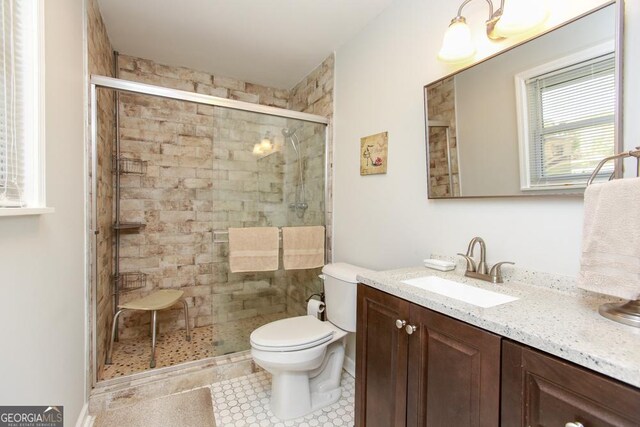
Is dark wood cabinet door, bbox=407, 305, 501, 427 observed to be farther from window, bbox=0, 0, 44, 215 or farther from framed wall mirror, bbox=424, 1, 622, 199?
window, bbox=0, 0, 44, 215

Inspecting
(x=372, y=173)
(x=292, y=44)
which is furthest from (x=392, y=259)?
(x=292, y=44)

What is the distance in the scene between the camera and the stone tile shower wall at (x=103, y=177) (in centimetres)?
178

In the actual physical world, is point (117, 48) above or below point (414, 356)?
above

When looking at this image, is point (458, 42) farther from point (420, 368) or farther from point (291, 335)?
point (291, 335)

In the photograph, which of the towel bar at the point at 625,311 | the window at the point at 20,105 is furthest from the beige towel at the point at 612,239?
the window at the point at 20,105

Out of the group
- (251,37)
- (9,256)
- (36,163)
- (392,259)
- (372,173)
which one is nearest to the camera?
(9,256)

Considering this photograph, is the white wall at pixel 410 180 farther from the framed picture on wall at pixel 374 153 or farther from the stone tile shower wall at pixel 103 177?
the stone tile shower wall at pixel 103 177

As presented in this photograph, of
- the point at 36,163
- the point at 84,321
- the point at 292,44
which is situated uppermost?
the point at 292,44

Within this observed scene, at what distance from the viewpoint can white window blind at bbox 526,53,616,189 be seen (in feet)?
3.06

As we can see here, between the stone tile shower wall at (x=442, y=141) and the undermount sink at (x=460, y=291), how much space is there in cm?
44

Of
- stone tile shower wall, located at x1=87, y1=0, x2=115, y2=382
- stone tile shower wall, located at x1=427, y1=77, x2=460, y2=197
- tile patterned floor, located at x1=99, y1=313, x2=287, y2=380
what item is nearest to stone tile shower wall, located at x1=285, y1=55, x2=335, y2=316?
tile patterned floor, located at x1=99, y1=313, x2=287, y2=380

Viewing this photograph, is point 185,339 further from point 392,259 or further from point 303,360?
point 392,259

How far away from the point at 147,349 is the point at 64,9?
2307 millimetres

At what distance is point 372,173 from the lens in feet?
6.35
